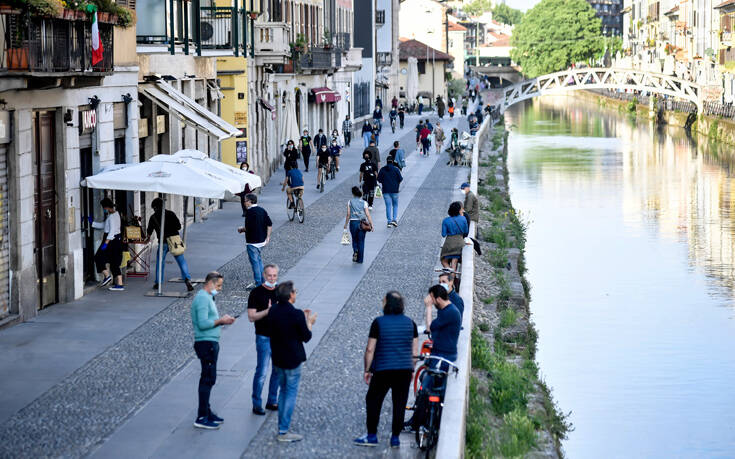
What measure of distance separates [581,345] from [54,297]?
8789 millimetres

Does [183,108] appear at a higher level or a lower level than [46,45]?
lower

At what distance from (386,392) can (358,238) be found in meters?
11.0

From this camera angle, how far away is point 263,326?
1170 cm

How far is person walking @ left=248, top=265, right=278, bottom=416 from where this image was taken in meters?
11.6

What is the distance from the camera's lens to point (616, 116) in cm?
10150

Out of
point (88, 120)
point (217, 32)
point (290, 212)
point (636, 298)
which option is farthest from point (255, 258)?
point (217, 32)

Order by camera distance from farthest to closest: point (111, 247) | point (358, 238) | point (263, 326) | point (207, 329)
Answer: point (358, 238)
point (111, 247)
point (263, 326)
point (207, 329)

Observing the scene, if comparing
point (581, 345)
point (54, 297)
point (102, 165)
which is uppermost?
point (102, 165)

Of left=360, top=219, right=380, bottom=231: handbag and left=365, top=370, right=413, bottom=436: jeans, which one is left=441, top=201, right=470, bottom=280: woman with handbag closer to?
left=360, top=219, right=380, bottom=231: handbag

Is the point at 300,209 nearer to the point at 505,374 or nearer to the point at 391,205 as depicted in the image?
the point at 391,205

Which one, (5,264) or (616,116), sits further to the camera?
(616,116)

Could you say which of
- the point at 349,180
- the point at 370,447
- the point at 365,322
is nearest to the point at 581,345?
the point at 365,322

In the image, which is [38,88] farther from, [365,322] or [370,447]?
[370,447]

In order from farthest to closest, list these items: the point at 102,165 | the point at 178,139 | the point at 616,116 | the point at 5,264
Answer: the point at 616,116, the point at 178,139, the point at 102,165, the point at 5,264
